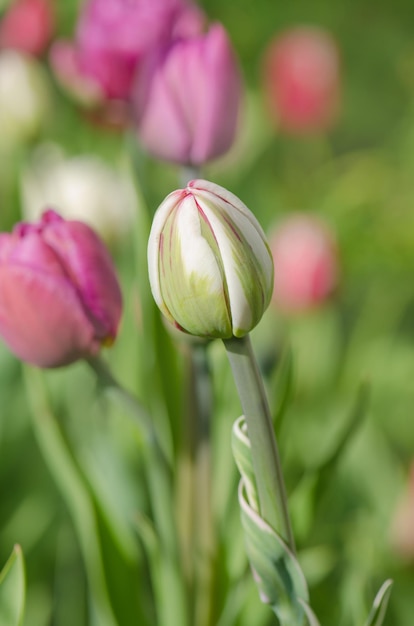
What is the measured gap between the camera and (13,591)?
28 cm

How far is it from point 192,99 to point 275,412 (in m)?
0.13

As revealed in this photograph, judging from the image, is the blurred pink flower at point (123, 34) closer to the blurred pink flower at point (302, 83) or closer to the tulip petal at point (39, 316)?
the tulip petal at point (39, 316)

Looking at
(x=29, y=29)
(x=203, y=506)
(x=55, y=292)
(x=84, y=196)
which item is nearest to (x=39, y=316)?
(x=55, y=292)

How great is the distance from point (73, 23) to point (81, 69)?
62 cm

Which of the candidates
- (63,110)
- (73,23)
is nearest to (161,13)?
(63,110)

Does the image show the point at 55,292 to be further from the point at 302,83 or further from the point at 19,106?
the point at 302,83

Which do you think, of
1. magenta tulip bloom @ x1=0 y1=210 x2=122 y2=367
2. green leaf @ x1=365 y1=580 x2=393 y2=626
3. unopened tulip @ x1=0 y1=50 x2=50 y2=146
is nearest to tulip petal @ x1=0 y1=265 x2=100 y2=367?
magenta tulip bloom @ x1=0 y1=210 x2=122 y2=367

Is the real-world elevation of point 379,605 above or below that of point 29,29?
below

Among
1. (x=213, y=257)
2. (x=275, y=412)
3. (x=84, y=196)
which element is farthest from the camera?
(x=84, y=196)

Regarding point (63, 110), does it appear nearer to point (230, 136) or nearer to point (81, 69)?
point (81, 69)

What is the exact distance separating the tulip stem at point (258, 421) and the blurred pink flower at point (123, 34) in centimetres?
19

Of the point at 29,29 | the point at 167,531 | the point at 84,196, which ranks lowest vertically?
the point at 167,531

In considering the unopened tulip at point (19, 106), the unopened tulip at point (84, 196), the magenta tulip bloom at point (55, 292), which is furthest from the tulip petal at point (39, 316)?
the unopened tulip at point (19, 106)

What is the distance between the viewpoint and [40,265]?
283mm
